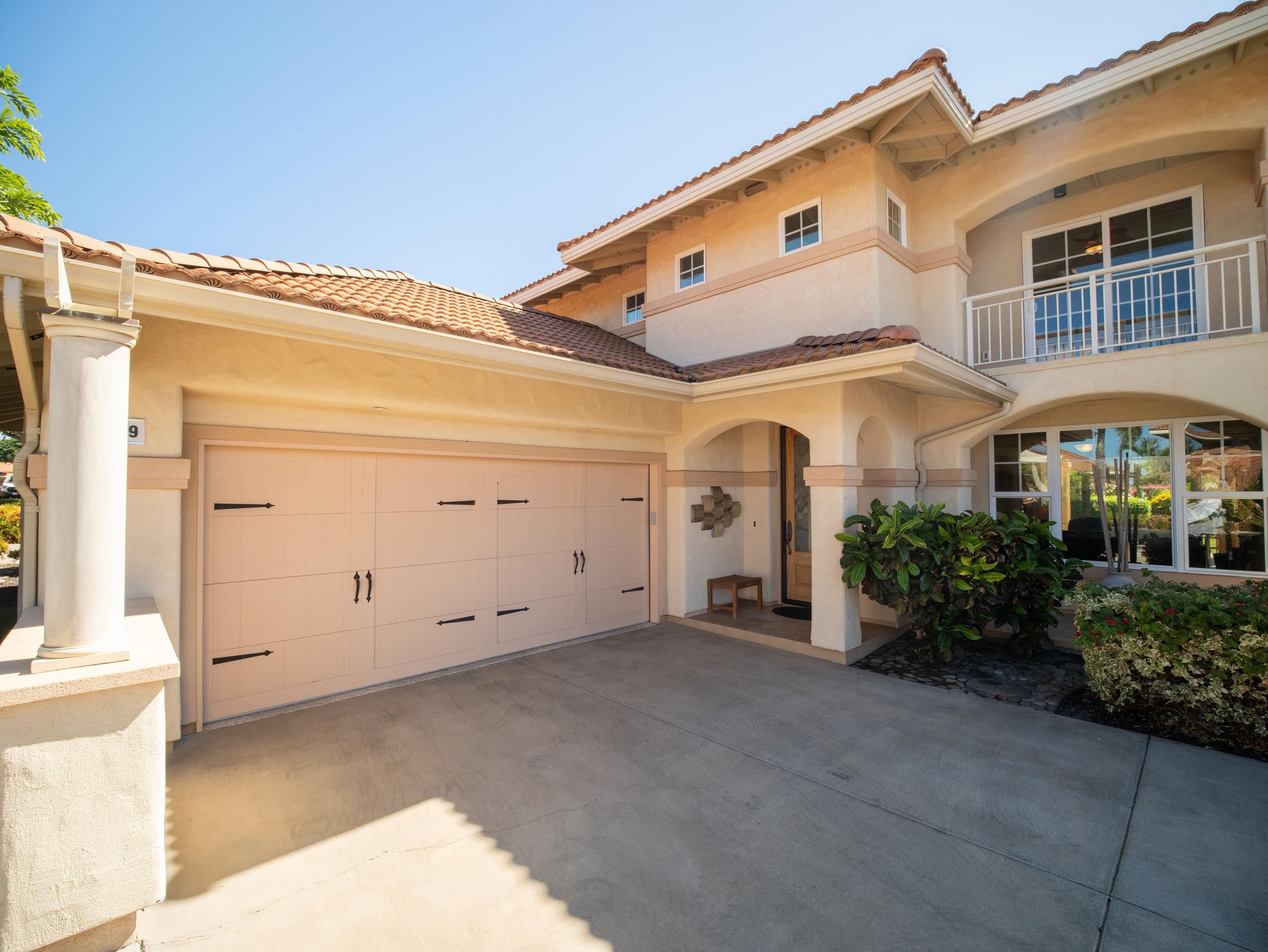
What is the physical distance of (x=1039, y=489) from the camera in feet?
25.7

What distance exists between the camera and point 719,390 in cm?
671

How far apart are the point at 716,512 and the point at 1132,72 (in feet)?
21.9

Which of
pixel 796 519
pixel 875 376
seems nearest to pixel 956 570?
pixel 875 376

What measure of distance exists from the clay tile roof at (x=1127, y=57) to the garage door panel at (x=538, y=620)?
7.85 meters

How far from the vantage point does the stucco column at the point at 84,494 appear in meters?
2.47

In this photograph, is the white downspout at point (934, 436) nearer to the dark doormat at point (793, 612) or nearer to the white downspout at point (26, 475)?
the dark doormat at point (793, 612)

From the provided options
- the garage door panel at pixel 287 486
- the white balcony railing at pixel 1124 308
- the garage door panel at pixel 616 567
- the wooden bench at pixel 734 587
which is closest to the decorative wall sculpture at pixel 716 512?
the wooden bench at pixel 734 587

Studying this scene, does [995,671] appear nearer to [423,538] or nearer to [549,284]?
[423,538]

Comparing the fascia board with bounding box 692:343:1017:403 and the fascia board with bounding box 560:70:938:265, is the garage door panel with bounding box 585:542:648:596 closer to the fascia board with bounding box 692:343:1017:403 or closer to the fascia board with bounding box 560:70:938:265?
the fascia board with bounding box 692:343:1017:403

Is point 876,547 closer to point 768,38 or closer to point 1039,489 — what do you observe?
point 1039,489

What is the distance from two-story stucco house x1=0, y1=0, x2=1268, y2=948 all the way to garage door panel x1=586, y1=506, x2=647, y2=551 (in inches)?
2.0

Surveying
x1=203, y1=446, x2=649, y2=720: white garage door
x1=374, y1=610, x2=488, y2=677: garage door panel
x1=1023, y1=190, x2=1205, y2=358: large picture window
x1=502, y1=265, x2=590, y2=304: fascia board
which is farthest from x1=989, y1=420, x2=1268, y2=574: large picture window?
x1=502, y1=265, x2=590, y2=304: fascia board

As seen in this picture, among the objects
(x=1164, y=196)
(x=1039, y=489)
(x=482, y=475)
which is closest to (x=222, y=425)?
(x=482, y=475)

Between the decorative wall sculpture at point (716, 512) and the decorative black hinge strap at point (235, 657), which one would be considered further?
the decorative wall sculpture at point (716, 512)
